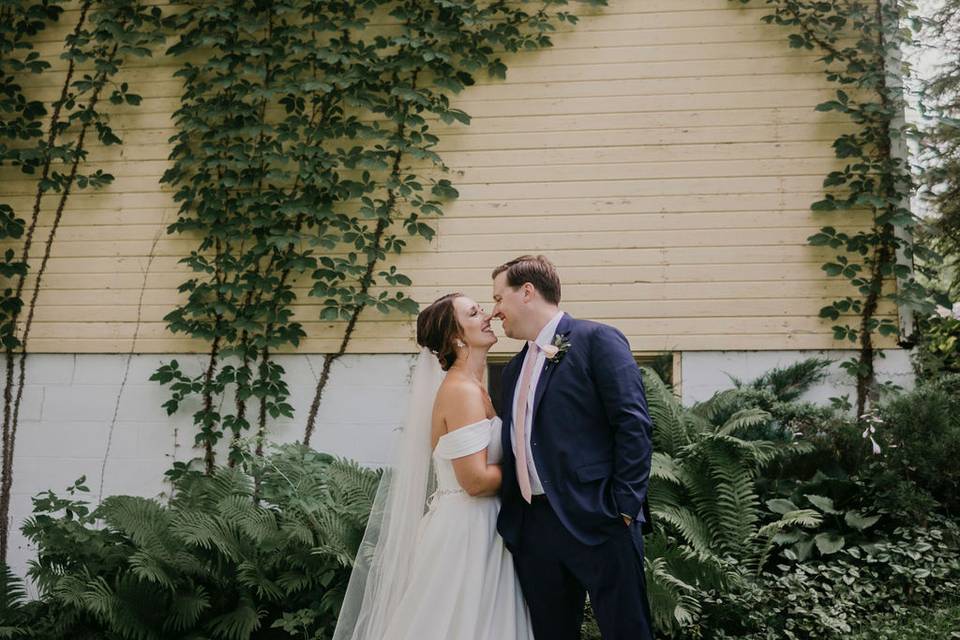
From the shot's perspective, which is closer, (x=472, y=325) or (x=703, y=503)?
(x=472, y=325)

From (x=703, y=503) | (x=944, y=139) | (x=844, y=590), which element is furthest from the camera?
(x=944, y=139)

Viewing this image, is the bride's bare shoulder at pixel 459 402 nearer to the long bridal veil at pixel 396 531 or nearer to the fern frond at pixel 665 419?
the long bridal veil at pixel 396 531

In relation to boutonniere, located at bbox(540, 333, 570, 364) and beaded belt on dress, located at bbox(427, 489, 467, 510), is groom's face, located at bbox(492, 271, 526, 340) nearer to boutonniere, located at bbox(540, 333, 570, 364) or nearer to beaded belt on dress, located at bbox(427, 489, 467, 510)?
boutonniere, located at bbox(540, 333, 570, 364)

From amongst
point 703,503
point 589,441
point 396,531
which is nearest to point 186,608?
point 396,531

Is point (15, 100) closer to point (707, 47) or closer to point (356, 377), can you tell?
point (356, 377)

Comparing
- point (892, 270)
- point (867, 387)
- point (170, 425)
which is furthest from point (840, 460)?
point (170, 425)

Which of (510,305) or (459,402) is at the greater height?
(510,305)

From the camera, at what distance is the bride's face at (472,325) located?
3.56 meters

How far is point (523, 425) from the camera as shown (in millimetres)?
3207

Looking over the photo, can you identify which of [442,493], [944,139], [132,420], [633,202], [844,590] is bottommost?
[844,590]

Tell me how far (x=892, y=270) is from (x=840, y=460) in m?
1.47

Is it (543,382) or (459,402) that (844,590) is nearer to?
(543,382)

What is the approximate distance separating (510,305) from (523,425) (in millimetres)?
525

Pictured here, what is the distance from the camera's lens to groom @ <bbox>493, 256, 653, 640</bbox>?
296 centimetres
